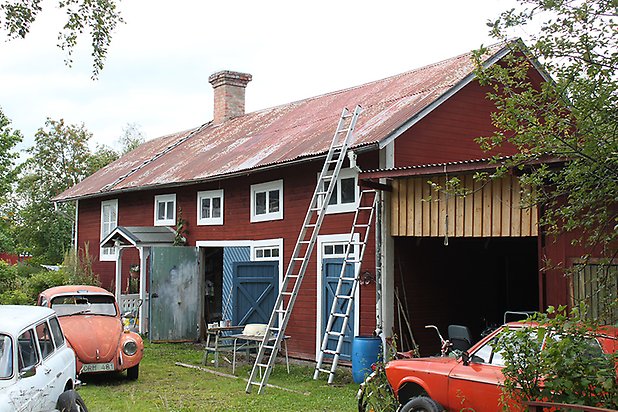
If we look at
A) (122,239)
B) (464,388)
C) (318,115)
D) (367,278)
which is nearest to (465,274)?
(367,278)

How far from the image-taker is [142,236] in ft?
60.2

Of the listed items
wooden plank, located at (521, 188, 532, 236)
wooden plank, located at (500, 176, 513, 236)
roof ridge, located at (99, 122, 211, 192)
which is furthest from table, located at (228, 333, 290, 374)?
roof ridge, located at (99, 122, 211, 192)

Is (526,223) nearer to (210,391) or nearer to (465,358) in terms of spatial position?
(465,358)

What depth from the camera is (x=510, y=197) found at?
396 inches

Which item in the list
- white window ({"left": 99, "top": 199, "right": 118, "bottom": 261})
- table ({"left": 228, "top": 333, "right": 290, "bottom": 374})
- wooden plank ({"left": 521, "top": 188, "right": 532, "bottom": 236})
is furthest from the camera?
white window ({"left": 99, "top": 199, "right": 118, "bottom": 261})

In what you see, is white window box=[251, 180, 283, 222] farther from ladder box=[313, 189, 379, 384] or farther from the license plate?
the license plate

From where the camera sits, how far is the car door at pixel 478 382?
7.25 m

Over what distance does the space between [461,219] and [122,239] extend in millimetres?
10857

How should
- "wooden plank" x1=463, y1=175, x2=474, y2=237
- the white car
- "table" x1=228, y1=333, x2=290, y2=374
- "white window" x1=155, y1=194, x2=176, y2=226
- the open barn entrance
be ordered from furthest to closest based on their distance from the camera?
"white window" x1=155, y1=194, x2=176, y2=226
the open barn entrance
"table" x1=228, y1=333, x2=290, y2=374
"wooden plank" x1=463, y1=175, x2=474, y2=237
the white car

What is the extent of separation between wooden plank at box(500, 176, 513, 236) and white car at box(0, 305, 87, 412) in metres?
5.85

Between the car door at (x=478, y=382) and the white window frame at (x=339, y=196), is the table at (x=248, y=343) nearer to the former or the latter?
the white window frame at (x=339, y=196)

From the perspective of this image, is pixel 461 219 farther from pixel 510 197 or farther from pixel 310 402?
pixel 310 402

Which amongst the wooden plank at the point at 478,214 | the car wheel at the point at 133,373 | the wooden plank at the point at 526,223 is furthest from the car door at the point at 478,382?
the car wheel at the point at 133,373

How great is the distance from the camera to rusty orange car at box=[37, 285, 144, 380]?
11617mm
